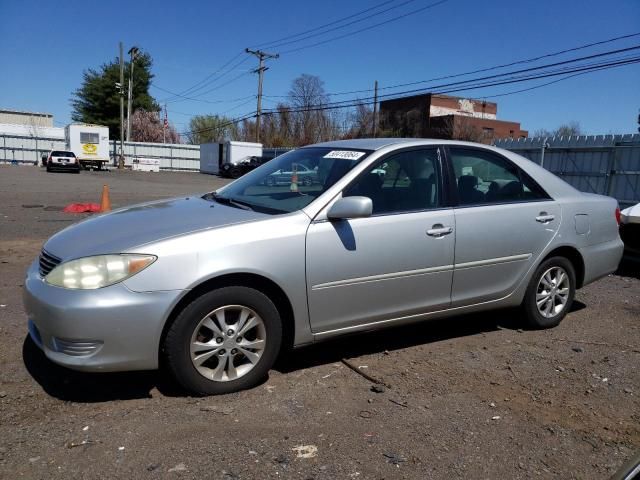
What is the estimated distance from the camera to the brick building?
58.2 m

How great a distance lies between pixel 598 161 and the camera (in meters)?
12.6

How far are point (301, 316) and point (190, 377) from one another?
788 mm

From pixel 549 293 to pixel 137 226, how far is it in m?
3.57

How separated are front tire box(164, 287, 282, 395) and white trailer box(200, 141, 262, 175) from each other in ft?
133

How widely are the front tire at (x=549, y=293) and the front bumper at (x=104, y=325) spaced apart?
3.13m

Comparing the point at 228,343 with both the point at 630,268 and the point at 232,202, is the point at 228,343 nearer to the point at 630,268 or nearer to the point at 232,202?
the point at 232,202

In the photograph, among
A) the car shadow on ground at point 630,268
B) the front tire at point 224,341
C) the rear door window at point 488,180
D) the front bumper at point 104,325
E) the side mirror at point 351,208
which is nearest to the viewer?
the front bumper at point 104,325

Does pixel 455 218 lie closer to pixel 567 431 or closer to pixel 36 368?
pixel 567 431

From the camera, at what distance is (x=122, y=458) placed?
2707 mm

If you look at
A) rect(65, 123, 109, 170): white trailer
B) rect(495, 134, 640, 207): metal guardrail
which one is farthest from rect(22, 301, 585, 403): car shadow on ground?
rect(65, 123, 109, 170): white trailer

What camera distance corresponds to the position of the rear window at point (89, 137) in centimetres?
4309

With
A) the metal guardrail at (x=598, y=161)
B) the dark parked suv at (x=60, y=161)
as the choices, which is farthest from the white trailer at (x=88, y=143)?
the metal guardrail at (x=598, y=161)

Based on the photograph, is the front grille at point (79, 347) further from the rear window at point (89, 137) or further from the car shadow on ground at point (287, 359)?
the rear window at point (89, 137)

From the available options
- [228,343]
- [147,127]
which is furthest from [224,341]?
[147,127]
